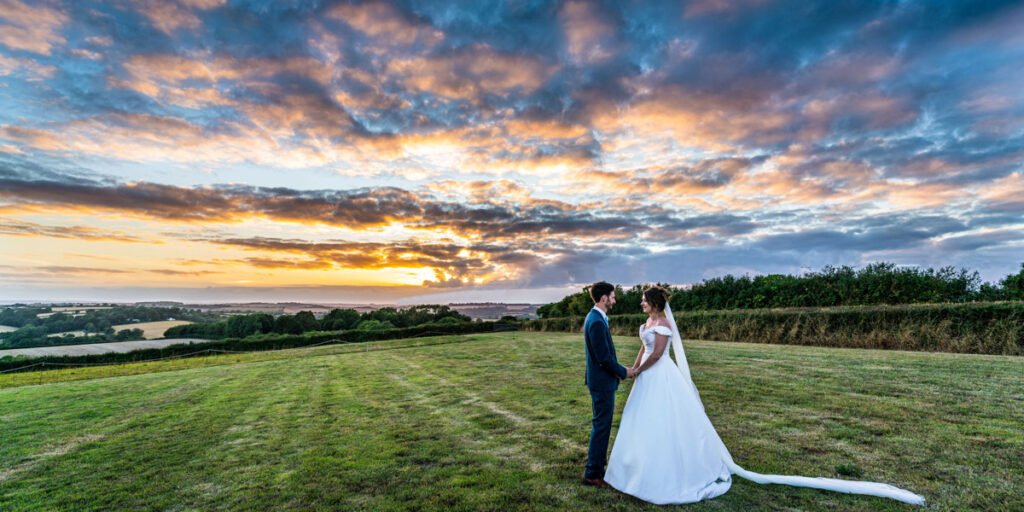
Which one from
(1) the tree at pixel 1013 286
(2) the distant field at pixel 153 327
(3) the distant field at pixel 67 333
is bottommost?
(3) the distant field at pixel 67 333

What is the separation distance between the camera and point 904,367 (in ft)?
41.4

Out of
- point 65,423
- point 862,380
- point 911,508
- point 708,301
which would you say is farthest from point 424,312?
point 911,508

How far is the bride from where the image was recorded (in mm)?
5562

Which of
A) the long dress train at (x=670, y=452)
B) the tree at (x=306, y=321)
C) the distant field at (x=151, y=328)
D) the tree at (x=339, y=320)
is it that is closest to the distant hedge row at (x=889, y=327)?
the long dress train at (x=670, y=452)

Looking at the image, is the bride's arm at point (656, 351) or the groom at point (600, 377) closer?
the groom at point (600, 377)

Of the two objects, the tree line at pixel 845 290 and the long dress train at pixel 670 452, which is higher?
the tree line at pixel 845 290

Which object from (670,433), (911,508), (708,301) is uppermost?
(708,301)

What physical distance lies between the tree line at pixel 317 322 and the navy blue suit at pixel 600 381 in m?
55.4

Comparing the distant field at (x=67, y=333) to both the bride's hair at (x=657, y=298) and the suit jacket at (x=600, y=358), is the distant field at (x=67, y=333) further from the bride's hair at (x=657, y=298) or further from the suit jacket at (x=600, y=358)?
the bride's hair at (x=657, y=298)

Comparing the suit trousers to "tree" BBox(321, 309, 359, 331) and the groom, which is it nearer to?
Answer: the groom

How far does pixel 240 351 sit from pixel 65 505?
2071 inches

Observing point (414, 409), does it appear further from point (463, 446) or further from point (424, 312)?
point (424, 312)

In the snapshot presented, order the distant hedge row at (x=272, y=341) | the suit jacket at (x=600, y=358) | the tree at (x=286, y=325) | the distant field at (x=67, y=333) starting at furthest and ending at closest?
the tree at (x=286, y=325) → the distant field at (x=67, y=333) → the distant hedge row at (x=272, y=341) → the suit jacket at (x=600, y=358)

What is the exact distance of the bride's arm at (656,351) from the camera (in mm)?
6141
